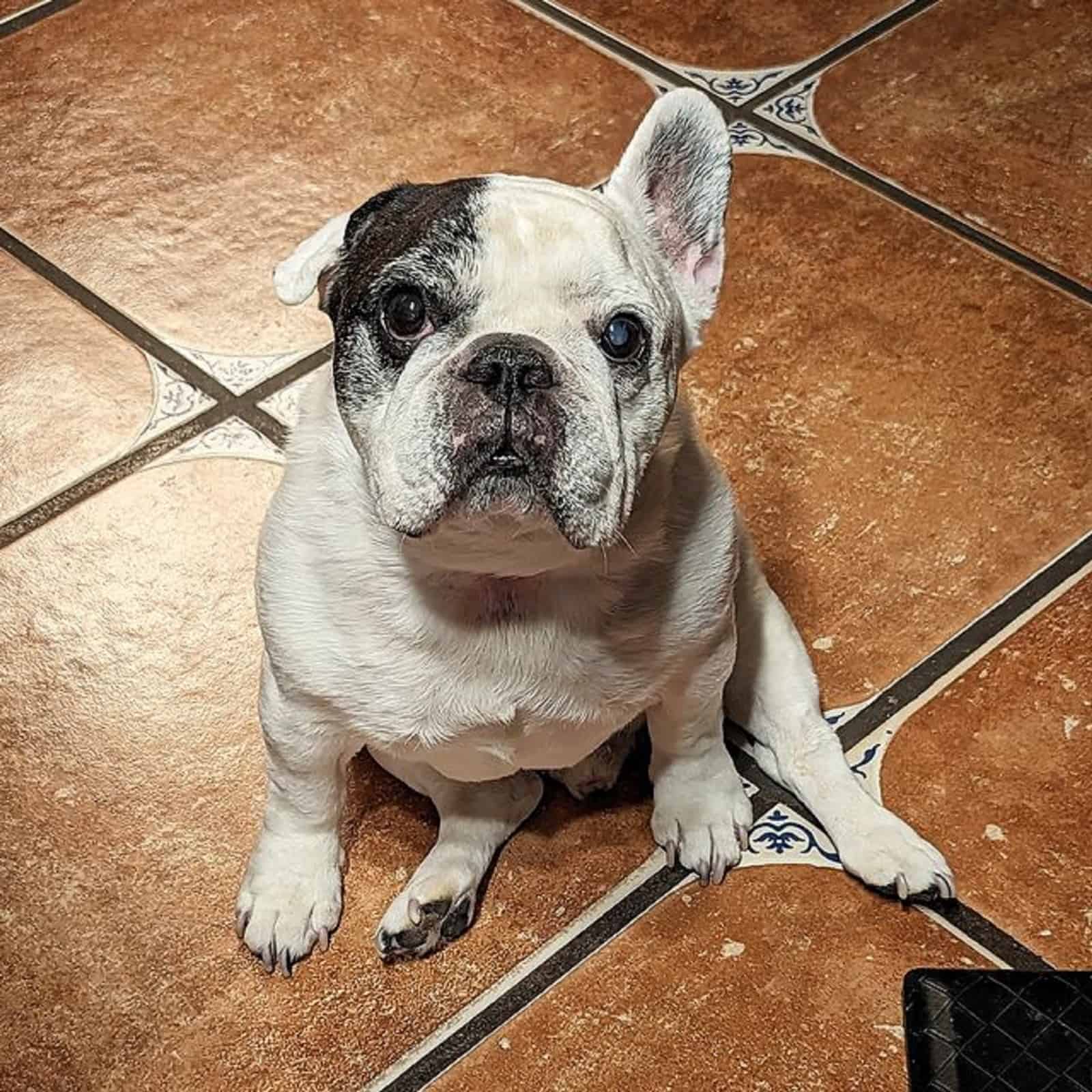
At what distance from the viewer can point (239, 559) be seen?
1.69 metres

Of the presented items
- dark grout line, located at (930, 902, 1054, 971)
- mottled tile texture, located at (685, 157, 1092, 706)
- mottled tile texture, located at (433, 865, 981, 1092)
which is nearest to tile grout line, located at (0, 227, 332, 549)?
mottled tile texture, located at (685, 157, 1092, 706)

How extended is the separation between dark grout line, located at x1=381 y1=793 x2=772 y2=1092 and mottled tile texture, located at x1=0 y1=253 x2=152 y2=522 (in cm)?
67

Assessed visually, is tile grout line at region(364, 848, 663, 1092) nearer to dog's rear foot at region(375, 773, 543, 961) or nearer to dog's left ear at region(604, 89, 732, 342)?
dog's rear foot at region(375, 773, 543, 961)

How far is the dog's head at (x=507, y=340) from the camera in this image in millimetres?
1106

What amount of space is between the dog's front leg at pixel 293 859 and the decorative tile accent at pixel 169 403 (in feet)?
1.60

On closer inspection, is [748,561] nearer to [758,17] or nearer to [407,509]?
[407,509]

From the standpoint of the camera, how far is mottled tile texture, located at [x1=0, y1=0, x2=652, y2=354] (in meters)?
2.00

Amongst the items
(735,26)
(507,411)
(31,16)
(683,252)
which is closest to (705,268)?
(683,252)

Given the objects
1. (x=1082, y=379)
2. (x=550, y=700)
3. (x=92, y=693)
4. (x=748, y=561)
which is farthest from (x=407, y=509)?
(x=1082, y=379)

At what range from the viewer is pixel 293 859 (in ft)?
4.63

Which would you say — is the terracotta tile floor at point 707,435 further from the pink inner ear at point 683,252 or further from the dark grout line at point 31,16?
the pink inner ear at point 683,252

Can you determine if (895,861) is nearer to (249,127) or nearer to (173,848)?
(173,848)

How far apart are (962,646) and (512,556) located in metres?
0.56

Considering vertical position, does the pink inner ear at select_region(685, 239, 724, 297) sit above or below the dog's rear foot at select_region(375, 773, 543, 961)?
above
